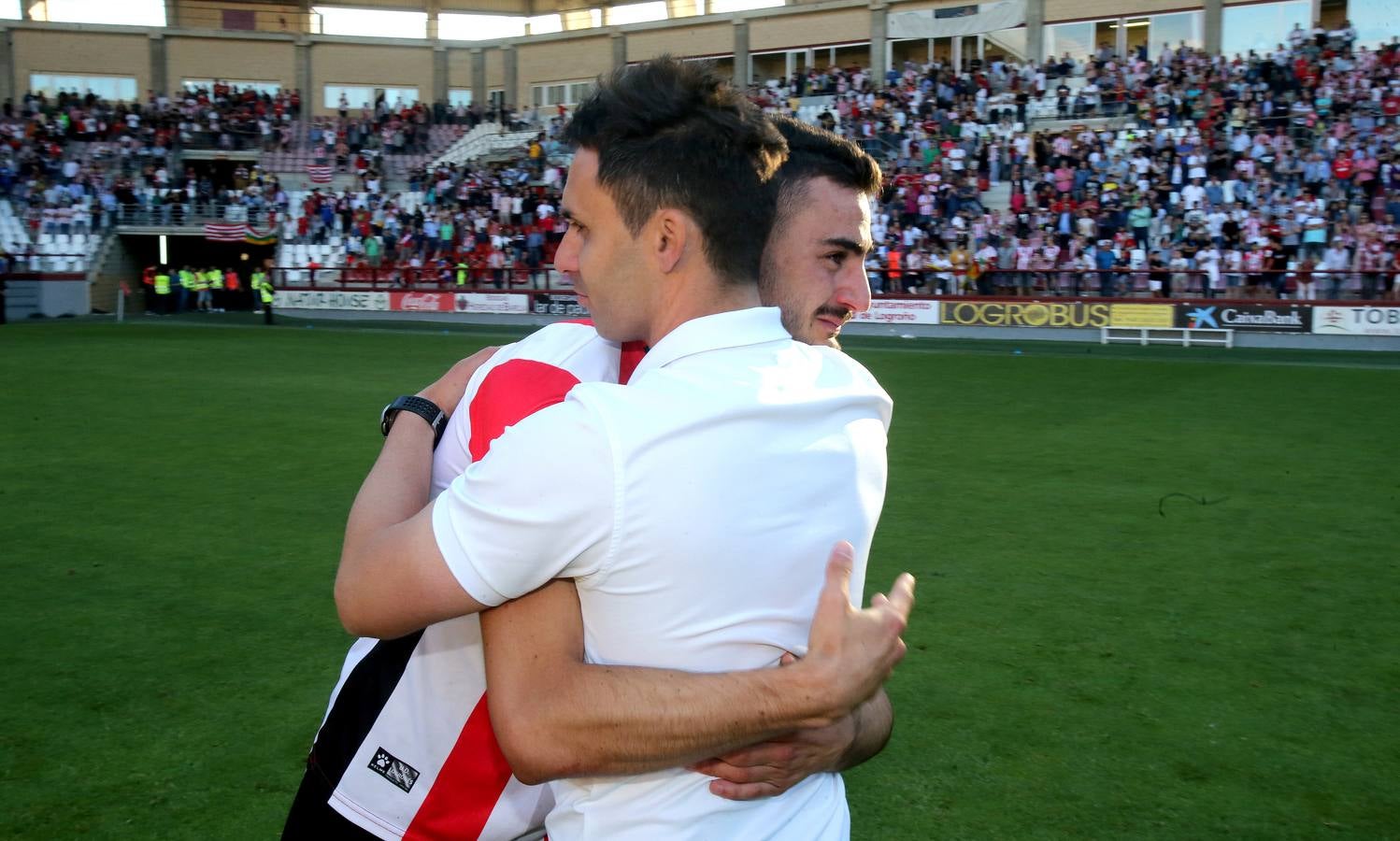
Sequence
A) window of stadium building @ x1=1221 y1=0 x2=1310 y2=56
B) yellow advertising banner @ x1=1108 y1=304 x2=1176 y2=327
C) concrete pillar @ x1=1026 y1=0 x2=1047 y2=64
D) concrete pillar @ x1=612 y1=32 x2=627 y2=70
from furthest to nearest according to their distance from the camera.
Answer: concrete pillar @ x1=612 y1=32 x2=627 y2=70 < concrete pillar @ x1=1026 y1=0 x2=1047 y2=64 < window of stadium building @ x1=1221 y1=0 x2=1310 y2=56 < yellow advertising banner @ x1=1108 y1=304 x2=1176 y2=327

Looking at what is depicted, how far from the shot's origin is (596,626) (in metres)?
1.59

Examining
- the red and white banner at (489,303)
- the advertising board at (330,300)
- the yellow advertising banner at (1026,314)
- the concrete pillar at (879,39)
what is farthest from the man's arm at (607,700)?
the concrete pillar at (879,39)

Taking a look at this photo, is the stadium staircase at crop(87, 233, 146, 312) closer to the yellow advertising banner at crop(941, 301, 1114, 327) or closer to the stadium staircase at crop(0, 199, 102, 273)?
the stadium staircase at crop(0, 199, 102, 273)

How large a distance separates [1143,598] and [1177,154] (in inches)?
1018

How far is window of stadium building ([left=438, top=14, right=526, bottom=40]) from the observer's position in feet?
170

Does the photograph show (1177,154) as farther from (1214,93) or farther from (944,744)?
(944,744)

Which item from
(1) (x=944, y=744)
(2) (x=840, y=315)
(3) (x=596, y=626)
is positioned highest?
(2) (x=840, y=315)

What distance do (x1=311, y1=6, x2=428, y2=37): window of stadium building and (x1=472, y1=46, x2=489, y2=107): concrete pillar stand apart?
291cm

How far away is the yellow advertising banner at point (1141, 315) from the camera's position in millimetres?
24484

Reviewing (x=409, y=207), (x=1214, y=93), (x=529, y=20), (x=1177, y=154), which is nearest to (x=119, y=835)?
(x=1177, y=154)

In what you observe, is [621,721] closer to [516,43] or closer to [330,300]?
[330,300]

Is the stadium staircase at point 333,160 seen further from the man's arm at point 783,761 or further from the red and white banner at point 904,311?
the man's arm at point 783,761

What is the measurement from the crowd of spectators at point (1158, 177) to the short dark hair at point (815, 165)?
76.8 feet

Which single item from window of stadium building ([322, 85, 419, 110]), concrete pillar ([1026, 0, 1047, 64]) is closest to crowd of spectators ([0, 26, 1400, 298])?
concrete pillar ([1026, 0, 1047, 64])
